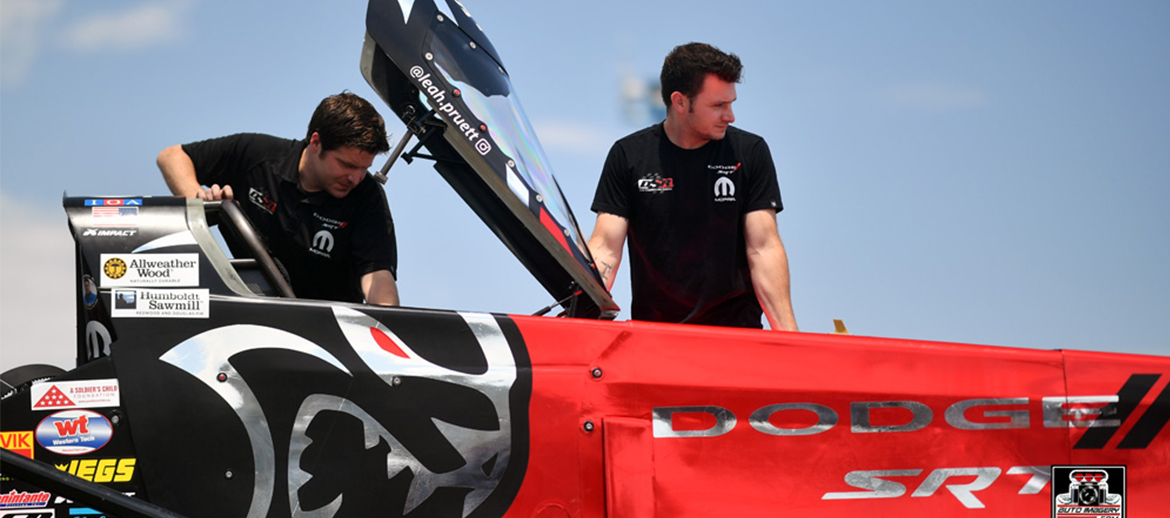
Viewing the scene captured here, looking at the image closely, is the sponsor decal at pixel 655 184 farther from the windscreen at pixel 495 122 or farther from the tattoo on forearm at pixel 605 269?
the windscreen at pixel 495 122

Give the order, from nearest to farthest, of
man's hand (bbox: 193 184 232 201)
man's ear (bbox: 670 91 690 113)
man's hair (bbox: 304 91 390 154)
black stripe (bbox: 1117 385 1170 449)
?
black stripe (bbox: 1117 385 1170 449) → man's hand (bbox: 193 184 232 201) → man's hair (bbox: 304 91 390 154) → man's ear (bbox: 670 91 690 113)

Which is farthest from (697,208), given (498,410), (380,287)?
(498,410)

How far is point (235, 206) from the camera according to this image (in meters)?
3.09

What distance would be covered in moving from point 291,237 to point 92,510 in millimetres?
1408

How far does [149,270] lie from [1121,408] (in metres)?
2.63

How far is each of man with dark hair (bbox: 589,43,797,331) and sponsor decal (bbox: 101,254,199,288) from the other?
1.80m

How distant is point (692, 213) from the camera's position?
4.19 m

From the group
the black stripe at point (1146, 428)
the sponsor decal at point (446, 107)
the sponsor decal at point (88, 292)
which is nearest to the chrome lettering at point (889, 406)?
the black stripe at point (1146, 428)

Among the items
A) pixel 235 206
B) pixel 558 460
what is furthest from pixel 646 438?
pixel 235 206

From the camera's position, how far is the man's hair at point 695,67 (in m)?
4.11

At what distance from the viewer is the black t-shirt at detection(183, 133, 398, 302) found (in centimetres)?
389

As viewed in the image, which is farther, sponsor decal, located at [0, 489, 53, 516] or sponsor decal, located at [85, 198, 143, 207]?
sponsor decal, located at [85, 198, 143, 207]

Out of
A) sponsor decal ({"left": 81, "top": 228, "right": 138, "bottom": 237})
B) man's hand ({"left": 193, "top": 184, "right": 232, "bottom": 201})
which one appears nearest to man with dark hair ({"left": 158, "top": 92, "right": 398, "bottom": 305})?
man's hand ({"left": 193, "top": 184, "right": 232, "bottom": 201})

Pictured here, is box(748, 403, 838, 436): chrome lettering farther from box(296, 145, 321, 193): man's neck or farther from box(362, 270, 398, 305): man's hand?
box(296, 145, 321, 193): man's neck
